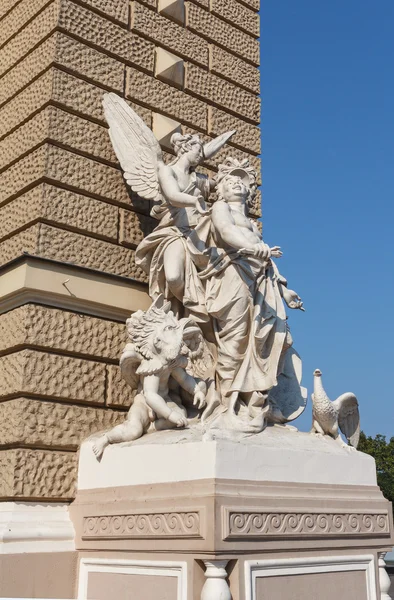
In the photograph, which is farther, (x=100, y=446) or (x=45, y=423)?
(x=45, y=423)

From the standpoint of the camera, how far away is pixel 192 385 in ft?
18.0

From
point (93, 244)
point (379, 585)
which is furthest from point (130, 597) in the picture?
point (93, 244)

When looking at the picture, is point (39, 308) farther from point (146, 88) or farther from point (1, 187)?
point (146, 88)

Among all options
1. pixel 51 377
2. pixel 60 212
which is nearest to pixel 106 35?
pixel 60 212

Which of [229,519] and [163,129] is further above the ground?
[163,129]

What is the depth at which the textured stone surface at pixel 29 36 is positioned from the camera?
21.9 ft

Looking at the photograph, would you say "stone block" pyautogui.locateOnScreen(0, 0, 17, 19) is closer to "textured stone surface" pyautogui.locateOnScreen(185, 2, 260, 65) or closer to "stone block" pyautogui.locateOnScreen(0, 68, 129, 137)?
"stone block" pyautogui.locateOnScreen(0, 68, 129, 137)

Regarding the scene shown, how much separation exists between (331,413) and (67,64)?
13.3 ft

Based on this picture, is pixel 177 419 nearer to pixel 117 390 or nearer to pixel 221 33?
pixel 117 390

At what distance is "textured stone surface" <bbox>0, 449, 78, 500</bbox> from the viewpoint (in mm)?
5398

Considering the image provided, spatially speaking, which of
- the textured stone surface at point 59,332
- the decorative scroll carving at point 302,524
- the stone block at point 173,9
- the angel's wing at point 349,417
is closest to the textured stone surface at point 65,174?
the textured stone surface at point 59,332

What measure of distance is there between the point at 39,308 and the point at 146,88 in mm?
2874

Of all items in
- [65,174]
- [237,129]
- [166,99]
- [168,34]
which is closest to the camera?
→ [65,174]

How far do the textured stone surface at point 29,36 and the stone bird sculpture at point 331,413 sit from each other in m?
4.16
